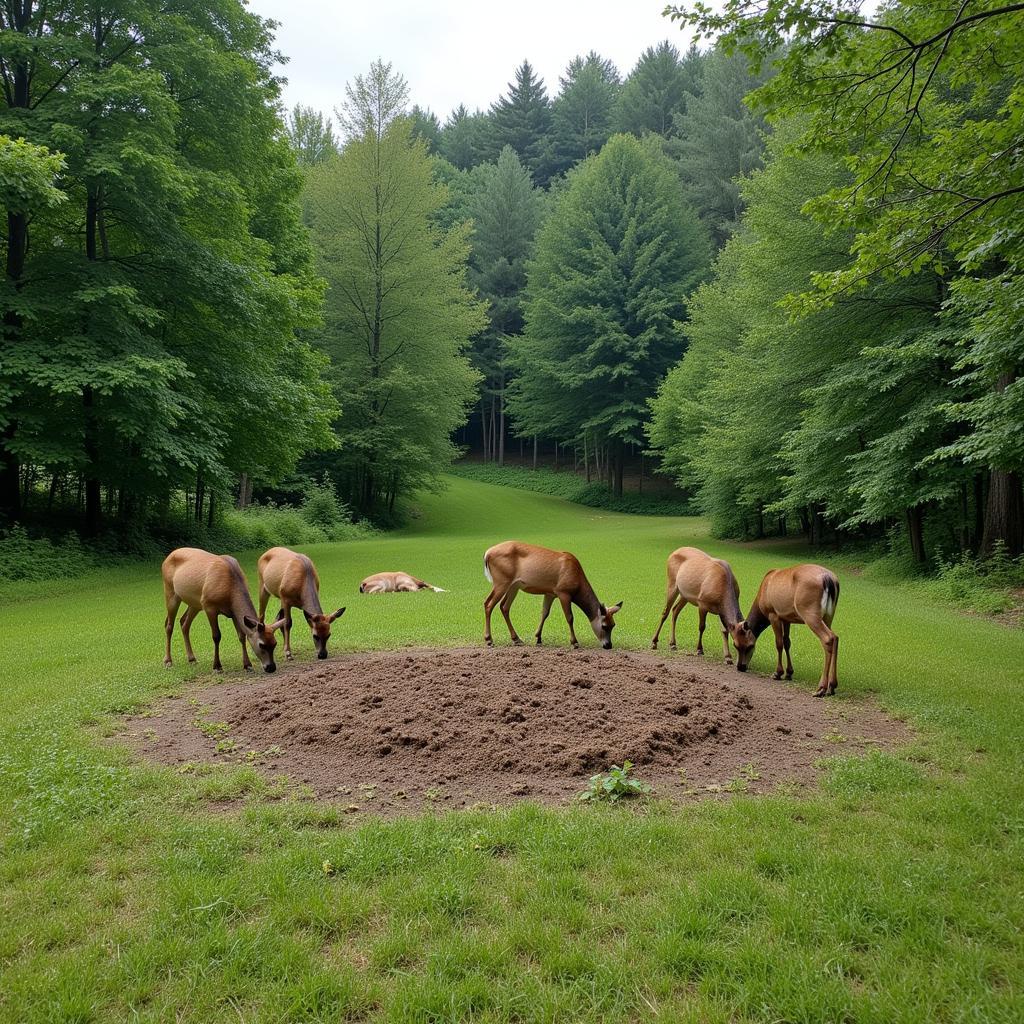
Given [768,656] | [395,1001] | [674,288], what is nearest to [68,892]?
[395,1001]

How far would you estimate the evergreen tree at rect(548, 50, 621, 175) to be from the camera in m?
69.1

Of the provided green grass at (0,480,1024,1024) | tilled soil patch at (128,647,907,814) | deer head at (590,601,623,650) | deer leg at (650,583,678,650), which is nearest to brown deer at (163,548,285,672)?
tilled soil patch at (128,647,907,814)

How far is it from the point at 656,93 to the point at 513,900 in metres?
73.2

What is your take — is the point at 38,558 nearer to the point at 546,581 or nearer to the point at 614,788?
the point at 546,581

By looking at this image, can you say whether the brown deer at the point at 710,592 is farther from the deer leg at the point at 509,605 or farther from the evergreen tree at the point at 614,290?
the evergreen tree at the point at 614,290

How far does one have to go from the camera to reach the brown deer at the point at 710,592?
26.5 ft

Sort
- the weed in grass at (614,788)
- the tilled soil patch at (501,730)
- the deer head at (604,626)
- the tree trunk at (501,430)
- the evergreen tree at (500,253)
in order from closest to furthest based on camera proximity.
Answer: the weed in grass at (614,788)
the tilled soil patch at (501,730)
the deer head at (604,626)
the tree trunk at (501,430)
the evergreen tree at (500,253)

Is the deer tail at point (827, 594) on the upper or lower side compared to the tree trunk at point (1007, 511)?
lower

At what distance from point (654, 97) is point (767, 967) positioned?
73.2 meters

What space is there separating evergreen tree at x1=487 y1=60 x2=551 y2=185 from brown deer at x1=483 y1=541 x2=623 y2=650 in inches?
2763

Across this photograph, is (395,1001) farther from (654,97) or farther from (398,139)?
(654,97)

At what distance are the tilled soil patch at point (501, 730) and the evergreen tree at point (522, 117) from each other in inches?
2866

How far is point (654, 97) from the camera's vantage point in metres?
62.7

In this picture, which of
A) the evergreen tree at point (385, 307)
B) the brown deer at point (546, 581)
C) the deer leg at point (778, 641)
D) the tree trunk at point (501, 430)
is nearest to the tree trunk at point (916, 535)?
the deer leg at point (778, 641)
